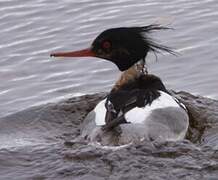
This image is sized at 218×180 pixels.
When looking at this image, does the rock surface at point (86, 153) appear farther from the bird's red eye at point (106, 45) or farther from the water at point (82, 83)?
the bird's red eye at point (106, 45)

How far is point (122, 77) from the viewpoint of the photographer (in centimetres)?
1059

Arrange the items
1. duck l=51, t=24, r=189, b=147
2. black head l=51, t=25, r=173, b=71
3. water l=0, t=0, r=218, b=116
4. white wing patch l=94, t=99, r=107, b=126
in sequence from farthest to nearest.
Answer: water l=0, t=0, r=218, b=116 < black head l=51, t=25, r=173, b=71 < white wing patch l=94, t=99, r=107, b=126 < duck l=51, t=24, r=189, b=147

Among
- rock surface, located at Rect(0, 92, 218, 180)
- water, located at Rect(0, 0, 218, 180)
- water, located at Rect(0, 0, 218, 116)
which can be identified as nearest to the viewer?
rock surface, located at Rect(0, 92, 218, 180)

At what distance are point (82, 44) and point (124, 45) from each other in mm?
2897

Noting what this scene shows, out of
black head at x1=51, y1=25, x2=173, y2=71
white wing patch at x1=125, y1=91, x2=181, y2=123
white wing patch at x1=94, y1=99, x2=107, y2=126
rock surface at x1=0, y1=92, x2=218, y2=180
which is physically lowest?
rock surface at x1=0, y1=92, x2=218, y2=180

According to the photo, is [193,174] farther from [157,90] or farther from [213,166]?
[157,90]

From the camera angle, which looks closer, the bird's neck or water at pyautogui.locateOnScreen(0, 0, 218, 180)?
water at pyautogui.locateOnScreen(0, 0, 218, 180)

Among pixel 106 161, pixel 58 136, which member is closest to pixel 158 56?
pixel 58 136

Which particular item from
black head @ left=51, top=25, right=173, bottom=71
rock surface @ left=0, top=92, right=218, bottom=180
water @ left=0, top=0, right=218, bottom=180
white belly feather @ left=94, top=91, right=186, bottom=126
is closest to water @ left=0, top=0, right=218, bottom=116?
water @ left=0, top=0, right=218, bottom=180

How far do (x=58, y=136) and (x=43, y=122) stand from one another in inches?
22.3

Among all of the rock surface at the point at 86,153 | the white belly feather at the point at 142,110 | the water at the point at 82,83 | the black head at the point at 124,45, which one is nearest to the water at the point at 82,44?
the water at the point at 82,83

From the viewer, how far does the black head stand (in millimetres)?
10156

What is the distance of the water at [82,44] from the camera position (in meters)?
11.9

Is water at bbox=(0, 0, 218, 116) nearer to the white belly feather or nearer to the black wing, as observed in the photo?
the white belly feather
